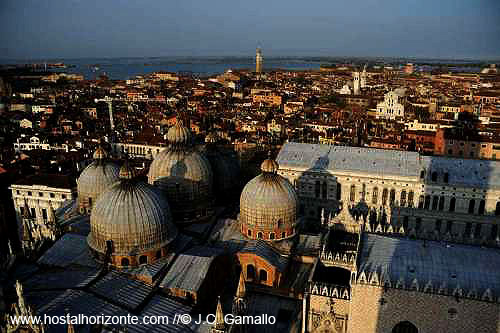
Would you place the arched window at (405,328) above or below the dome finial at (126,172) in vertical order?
below

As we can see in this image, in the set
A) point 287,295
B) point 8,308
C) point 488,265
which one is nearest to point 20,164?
point 8,308

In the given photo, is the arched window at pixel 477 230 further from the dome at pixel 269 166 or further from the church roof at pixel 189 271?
the church roof at pixel 189 271

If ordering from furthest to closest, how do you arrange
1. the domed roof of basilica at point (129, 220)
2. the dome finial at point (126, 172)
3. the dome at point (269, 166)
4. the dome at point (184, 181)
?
the dome at point (184, 181)
the dome at point (269, 166)
the dome finial at point (126, 172)
the domed roof of basilica at point (129, 220)

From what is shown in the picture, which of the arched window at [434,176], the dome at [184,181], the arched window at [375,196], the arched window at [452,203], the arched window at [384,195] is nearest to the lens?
the dome at [184,181]

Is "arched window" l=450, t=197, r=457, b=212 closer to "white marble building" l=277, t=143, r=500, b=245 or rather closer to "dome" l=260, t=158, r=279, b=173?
"white marble building" l=277, t=143, r=500, b=245

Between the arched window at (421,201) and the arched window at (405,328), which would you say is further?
the arched window at (421,201)

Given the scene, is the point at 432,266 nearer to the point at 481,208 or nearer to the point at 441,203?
the point at 441,203

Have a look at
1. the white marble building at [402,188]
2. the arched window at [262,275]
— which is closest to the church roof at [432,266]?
the arched window at [262,275]
